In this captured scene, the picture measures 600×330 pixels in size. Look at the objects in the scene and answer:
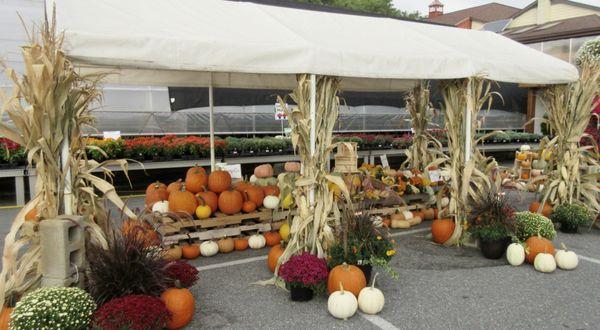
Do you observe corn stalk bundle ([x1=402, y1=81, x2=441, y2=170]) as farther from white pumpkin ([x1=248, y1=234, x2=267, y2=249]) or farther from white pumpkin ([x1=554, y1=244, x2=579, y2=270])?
white pumpkin ([x1=248, y1=234, x2=267, y2=249])

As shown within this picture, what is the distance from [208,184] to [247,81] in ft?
6.63

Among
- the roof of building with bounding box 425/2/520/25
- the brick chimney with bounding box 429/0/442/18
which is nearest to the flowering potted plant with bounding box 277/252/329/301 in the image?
the roof of building with bounding box 425/2/520/25

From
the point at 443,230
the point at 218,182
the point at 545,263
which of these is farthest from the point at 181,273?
the point at 545,263

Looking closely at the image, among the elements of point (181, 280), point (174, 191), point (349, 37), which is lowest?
point (181, 280)

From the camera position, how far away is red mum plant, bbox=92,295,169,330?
258cm

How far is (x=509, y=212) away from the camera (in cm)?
453

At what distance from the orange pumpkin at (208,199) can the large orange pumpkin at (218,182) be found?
91 mm

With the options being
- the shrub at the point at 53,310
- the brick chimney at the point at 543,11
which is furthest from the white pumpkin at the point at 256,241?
the brick chimney at the point at 543,11

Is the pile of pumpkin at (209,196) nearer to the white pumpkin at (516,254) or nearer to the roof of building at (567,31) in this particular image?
the white pumpkin at (516,254)

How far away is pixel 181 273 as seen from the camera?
3293 mm

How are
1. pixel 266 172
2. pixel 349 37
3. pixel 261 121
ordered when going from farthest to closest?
pixel 261 121
pixel 266 172
pixel 349 37

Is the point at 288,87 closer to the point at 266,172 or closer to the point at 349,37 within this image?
the point at 266,172

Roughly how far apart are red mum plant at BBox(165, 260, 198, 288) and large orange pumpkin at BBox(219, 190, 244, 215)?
4.97 feet

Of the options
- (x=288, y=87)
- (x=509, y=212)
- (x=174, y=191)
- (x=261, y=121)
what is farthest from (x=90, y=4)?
(x=261, y=121)
